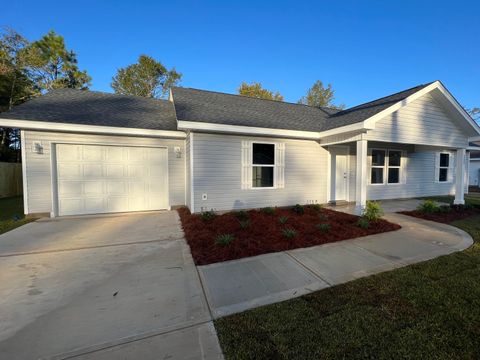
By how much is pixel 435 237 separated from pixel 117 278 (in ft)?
21.1

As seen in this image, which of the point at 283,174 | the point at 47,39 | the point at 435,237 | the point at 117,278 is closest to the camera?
the point at 117,278

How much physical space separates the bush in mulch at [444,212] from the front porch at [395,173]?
76 cm

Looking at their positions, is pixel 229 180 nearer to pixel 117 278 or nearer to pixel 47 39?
pixel 117 278

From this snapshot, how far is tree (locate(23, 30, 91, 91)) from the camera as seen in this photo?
16469 mm

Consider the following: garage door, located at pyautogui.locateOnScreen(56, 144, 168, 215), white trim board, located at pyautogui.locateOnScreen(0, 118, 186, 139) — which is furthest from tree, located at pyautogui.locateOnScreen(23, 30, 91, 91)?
garage door, located at pyautogui.locateOnScreen(56, 144, 168, 215)

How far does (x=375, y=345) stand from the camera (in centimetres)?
192

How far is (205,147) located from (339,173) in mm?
5575

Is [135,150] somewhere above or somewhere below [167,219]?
above

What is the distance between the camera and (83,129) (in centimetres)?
659

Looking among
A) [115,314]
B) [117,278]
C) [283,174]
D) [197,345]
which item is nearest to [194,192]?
[283,174]

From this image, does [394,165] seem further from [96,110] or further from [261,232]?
[96,110]

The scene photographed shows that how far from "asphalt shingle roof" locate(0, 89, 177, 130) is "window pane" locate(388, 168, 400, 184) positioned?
9510 millimetres

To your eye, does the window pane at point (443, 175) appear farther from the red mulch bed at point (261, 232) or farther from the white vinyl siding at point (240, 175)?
the red mulch bed at point (261, 232)

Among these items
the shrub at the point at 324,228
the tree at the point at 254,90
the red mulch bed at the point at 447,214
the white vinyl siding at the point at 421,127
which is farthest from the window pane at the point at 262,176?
the tree at the point at 254,90
